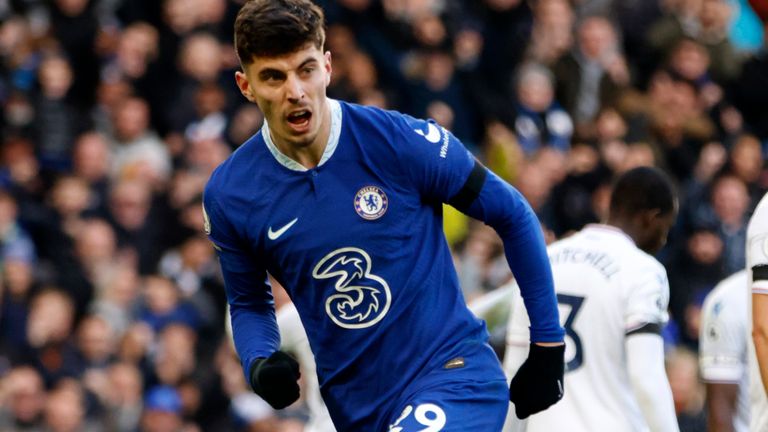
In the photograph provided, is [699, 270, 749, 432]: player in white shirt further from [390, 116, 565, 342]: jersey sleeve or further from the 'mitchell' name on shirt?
[390, 116, 565, 342]: jersey sleeve

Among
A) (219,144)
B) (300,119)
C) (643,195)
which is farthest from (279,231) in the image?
(219,144)

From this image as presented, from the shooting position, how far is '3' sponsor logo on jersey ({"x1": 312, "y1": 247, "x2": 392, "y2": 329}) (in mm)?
5621

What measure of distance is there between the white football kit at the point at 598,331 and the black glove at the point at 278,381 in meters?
1.48

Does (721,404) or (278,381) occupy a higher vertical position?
(278,381)

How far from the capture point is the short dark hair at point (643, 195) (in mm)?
7227

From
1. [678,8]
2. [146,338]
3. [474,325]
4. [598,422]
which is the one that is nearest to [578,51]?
[678,8]

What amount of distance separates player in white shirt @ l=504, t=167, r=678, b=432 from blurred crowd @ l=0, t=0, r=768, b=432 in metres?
4.04

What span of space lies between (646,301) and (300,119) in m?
1.94

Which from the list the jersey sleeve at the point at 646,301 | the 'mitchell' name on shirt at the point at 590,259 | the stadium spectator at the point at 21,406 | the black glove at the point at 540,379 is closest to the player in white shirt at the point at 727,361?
the jersey sleeve at the point at 646,301

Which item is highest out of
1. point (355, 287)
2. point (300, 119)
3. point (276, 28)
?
point (276, 28)

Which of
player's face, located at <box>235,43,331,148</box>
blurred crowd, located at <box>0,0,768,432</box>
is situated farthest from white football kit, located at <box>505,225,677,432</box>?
blurred crowd, located at <box>0,0,768,432</box>

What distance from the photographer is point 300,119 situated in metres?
5.57

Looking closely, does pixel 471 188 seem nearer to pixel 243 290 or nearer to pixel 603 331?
pixel 243 290

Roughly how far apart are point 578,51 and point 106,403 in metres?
5.98
